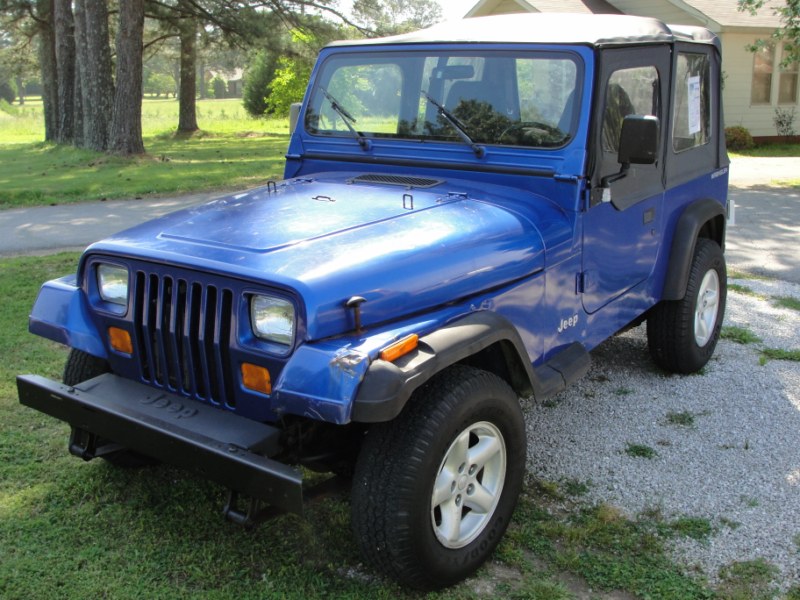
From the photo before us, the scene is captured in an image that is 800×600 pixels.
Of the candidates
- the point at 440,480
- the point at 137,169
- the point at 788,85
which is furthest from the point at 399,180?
the point at 788,85

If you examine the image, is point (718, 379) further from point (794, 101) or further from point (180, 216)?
point (794, 101)

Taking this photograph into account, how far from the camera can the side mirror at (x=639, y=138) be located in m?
3.57

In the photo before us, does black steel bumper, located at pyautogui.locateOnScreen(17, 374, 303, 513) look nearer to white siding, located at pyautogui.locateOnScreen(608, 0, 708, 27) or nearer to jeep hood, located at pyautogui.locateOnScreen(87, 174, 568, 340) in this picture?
jeep hood, located at pyautogui.locateOnScreen(87, 174, 568, 340)

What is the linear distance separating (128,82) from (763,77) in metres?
16.2

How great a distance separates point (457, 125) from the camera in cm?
398

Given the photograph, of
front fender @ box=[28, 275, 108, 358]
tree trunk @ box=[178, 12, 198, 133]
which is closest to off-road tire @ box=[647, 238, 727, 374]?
front fender @ box=[28, 275, 108, 358]

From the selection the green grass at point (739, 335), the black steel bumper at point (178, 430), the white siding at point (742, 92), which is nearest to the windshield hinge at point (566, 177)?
the black steel bumper at point (178, 430)

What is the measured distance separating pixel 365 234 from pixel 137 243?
89 cm

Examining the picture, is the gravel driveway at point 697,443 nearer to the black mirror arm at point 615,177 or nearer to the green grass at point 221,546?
the green grass at point 221,546

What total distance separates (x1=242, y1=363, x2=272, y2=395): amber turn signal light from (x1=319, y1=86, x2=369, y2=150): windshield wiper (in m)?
1.78

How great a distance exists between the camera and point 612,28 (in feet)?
13.2

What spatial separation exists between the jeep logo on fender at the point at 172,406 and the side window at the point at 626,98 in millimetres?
2245

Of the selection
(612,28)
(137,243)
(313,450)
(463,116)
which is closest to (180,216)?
(137,243)

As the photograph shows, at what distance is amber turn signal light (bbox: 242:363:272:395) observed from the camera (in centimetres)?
279
